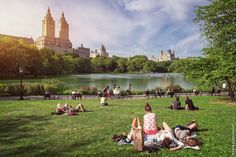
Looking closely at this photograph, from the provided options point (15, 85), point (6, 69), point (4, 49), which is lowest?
point (15, 85)

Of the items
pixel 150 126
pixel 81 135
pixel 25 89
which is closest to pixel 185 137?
pixel 150 126

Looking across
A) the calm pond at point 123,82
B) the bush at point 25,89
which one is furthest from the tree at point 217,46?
the bush at point 25,89

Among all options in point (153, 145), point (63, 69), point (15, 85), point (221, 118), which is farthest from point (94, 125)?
point (63, 69)

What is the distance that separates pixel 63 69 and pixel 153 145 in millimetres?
112513

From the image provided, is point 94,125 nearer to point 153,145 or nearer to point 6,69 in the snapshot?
point 153,145

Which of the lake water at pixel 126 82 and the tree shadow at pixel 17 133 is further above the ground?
the lake water at pixel 126 82

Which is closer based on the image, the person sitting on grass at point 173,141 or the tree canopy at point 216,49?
the person sitting on grass at point 173,141

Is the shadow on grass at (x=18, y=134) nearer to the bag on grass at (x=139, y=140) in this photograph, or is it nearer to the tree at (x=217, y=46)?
the bag on grass at (x=139, y=140)

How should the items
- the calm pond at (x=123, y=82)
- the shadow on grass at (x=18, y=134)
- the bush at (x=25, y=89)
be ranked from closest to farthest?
the shadow on grass at (x=18, y=134) < the bush at (x=25, y=89) < the calm pond at (x=123, y=82)

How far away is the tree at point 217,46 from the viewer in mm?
22016

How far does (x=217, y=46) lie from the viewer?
81.4 ft

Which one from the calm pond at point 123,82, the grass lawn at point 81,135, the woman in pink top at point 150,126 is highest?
the calm pond at point 123,82

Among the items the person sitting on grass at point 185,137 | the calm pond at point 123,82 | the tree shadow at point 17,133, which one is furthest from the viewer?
the calm pond at point 123,82

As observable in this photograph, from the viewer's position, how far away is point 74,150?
8.62m
